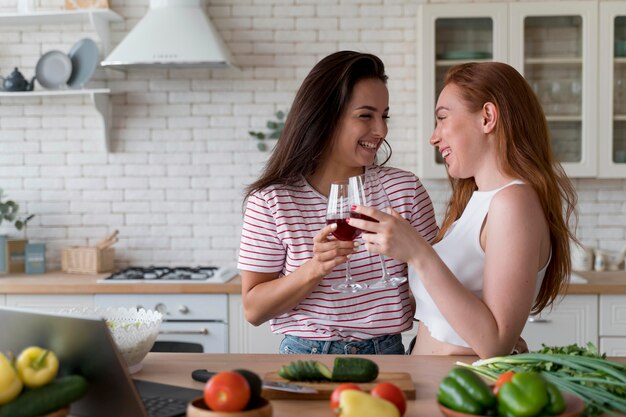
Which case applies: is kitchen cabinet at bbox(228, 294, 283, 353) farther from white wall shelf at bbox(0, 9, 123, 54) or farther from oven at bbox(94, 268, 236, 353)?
white wall shelf at bbox(0, 9, 123, 54)

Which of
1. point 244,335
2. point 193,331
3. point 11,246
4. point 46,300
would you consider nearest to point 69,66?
point 11,246

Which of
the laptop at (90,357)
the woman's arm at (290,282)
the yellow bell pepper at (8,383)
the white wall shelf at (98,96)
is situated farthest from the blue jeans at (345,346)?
the white wall shelf at (98,96)

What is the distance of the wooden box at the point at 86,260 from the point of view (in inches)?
Answer: 169

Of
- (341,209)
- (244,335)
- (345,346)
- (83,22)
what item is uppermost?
(83,22)

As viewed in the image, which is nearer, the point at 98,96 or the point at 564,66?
the point at 564,66

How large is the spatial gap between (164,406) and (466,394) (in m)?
0.60

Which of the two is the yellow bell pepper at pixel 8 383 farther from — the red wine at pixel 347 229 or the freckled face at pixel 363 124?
the freckled face at pixel 363 124

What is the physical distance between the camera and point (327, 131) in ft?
7.76

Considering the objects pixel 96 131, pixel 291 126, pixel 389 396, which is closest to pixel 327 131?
pixel 291 126

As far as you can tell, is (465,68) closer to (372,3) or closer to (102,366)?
(102,366)

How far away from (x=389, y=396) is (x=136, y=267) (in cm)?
330

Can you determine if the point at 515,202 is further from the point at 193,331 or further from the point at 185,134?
the point at 185,134

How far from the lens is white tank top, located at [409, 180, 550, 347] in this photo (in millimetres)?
2012

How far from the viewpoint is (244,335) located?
12.7 ft
